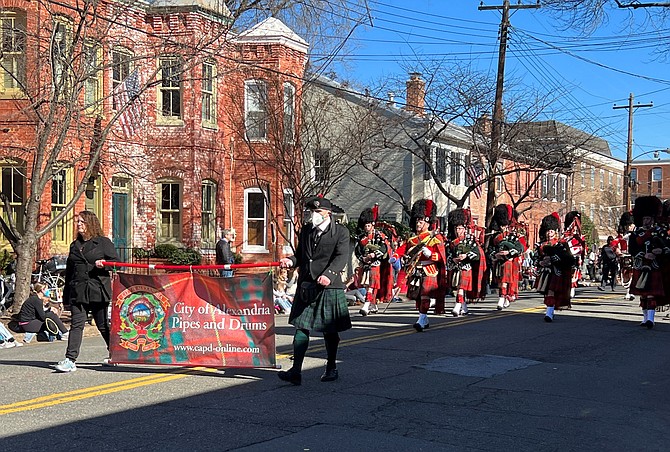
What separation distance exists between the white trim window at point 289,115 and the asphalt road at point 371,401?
13.9 m

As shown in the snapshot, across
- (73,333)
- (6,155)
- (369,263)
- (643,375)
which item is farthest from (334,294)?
(6,155)

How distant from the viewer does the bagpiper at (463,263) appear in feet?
58.4

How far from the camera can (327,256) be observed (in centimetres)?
977

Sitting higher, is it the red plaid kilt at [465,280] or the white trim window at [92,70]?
the white trim window at [92,70]

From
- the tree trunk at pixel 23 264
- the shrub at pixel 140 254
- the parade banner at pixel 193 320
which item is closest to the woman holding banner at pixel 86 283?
the parade banner at pixel 193 320

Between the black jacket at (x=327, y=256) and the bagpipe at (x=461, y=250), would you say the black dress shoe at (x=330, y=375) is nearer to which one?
the black jacket at (x=327, y=256)

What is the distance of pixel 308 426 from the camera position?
763cm

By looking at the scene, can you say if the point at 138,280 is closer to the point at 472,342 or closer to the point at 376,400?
the point at 376,400

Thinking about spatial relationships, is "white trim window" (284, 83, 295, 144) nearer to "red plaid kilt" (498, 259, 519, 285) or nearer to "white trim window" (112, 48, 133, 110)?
"white trim window" (112, 48, 133, 110)

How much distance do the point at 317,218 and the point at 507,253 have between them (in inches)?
420

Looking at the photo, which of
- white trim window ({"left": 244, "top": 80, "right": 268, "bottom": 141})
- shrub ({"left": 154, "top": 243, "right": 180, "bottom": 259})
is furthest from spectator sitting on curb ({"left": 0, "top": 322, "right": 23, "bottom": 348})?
white trim window ({"left": 244, "top": 80, "right": 268, "bottom": 141})

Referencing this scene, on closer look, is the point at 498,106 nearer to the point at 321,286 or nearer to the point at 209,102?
the point at 209,102

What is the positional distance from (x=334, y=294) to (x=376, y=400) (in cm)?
143

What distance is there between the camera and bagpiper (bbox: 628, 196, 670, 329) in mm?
16281
